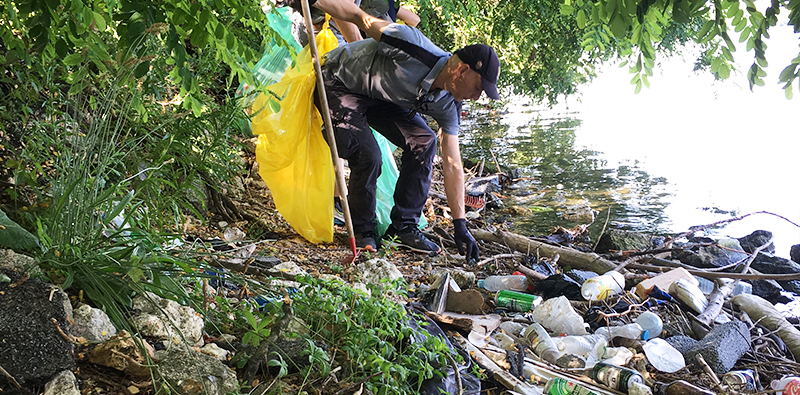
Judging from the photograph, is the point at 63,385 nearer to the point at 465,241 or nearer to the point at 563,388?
the point at 563,388

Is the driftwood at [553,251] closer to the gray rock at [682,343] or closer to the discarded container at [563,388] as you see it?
the gray rock at [682,343]

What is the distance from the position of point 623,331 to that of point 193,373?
1.90m

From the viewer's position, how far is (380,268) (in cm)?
287

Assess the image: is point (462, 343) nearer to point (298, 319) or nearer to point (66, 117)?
point (298, 319)

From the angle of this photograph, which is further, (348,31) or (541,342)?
(348,31)

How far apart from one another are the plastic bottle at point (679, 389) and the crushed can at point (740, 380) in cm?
13

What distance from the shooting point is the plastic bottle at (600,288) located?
2.93 meters

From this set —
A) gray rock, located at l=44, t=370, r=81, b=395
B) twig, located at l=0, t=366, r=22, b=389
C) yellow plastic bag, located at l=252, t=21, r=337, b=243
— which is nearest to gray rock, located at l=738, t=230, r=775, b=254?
yellow plastic bag, located at l=252, t=21, r=337, b=243

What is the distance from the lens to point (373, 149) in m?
3.67

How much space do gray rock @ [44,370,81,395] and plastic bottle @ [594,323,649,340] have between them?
6.76ft

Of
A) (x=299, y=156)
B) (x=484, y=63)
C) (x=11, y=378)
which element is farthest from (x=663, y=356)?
(x=299, y=156)

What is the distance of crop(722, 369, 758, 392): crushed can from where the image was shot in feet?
7.25

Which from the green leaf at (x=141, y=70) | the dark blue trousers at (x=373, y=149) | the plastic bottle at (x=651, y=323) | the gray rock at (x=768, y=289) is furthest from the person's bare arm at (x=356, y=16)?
the gray rock at (x=768, y=289)

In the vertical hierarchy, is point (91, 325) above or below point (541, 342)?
above
